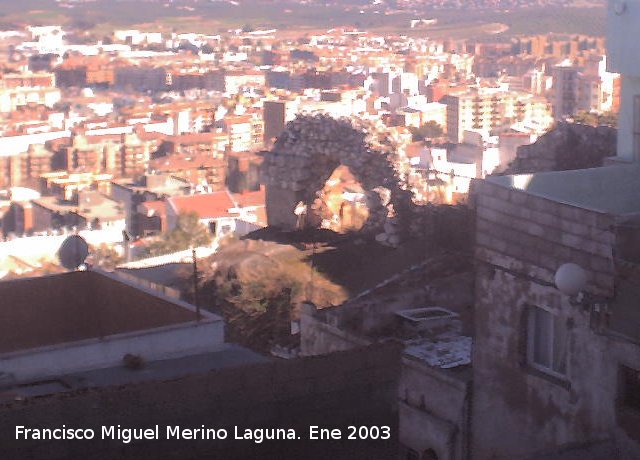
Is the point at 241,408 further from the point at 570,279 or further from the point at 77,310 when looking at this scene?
the point at 77,310

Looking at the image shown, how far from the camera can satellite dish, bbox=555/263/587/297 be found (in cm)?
436

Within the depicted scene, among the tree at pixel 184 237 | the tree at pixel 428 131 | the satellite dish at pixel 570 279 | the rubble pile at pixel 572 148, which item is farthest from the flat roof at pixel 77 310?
the tree at pixel 428 131

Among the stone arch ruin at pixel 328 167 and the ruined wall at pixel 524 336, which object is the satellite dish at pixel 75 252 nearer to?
the ruined wall at pixel 524 336

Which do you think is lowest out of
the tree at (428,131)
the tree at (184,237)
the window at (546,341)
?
the tree at (428,131)

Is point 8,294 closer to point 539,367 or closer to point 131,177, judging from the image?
point 539,367

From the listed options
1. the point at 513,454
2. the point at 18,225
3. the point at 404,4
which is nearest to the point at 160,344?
the point at 513,454

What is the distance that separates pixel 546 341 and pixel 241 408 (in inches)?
48.4

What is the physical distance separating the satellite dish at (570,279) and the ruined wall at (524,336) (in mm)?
143

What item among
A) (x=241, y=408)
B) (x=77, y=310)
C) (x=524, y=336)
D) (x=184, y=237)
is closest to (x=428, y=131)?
(x=184, y=237)

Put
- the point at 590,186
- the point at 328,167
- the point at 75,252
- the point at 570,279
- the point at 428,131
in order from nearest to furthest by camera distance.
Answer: the point at 570,279, the point at 590,186, the point at 75,252, the point at 328,167, the point at 428,131

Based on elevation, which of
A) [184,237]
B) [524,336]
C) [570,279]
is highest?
[570,279]

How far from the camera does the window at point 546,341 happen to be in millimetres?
4723

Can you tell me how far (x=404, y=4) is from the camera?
88875 mm

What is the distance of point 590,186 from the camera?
539 centimetres
